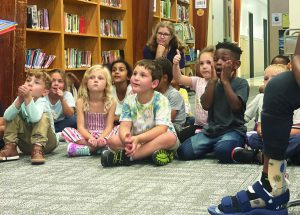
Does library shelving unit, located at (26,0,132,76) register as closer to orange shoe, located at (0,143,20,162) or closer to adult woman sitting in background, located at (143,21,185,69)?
adult woman sitting in background, located at (143,21,185,69)

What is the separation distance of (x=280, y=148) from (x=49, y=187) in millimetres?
1199

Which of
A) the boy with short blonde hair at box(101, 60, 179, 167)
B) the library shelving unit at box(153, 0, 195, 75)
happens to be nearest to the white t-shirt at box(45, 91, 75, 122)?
the boy with short blonde hair at box(101, 60, 179, 167)

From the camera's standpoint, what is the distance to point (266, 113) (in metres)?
1.62

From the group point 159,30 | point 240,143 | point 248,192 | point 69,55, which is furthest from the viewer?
point 69,55

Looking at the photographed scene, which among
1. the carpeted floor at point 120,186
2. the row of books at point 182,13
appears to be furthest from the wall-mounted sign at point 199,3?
the carpeted floor at point 120,186

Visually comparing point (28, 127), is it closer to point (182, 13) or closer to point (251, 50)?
point (182, 13)

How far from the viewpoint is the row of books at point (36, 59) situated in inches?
210

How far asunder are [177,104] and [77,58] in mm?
2973

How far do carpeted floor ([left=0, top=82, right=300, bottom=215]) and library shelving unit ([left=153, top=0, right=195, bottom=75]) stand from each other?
580 centimetres

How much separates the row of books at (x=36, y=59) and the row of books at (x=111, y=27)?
4.59 ft

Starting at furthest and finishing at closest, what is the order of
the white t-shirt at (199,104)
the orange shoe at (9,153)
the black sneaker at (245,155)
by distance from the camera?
the white t-shirt at (199,104) → the orange shoe at (9,153) → the black sneaker at (245,155)

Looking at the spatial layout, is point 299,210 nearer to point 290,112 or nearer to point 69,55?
point 290,112

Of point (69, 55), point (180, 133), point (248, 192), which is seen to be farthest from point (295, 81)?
point (69, 55)

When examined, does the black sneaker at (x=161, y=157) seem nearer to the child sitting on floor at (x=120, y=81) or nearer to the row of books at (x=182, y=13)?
the child sitting on floor at (x=120, y=81)
